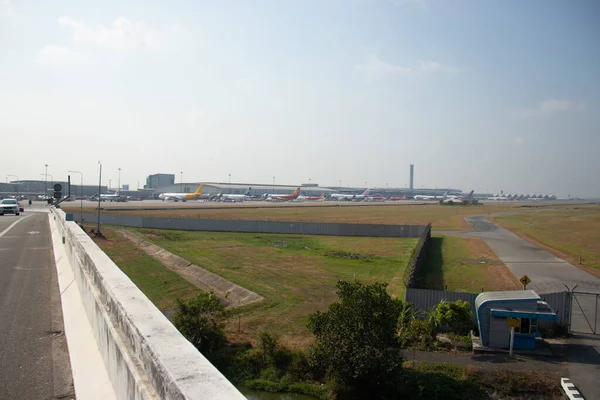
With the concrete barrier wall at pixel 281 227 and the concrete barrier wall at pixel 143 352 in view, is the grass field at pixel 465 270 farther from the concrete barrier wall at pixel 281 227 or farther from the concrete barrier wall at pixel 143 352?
the concrete barrier wall at pixel 143 352

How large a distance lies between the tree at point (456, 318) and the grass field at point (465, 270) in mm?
8049

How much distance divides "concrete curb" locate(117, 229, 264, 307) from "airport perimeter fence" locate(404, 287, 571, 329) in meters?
8.08

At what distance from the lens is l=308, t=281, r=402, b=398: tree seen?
13.4 m

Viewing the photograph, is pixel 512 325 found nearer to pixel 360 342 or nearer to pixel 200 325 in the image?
pixel 360 342

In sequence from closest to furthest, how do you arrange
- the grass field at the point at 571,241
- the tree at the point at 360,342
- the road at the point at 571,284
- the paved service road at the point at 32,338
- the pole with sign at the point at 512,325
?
the paved service road at the point at 32,338 < the tree at the point at 360,342 < the road at the point at 571,284 < the pole with sign at the point at 512,325 < the grass field at the point at 571,241

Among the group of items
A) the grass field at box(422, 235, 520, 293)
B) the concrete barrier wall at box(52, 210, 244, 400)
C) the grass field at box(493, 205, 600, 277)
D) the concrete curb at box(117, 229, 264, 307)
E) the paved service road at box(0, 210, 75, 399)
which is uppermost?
the concrete barrier wall at box(52, 210, 244, 400)

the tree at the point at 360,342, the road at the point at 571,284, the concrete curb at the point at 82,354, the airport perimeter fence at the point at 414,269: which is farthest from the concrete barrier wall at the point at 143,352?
the airport perimeter fence at the point at 414,269

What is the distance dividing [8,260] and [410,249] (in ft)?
116

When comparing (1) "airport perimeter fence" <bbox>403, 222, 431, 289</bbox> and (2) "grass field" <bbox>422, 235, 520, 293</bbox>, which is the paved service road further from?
(2) "grass field" <bbox>422, 235, 520, 293</bbox>

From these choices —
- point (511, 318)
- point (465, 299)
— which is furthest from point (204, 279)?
point (511, 318)

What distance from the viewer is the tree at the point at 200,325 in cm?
1652

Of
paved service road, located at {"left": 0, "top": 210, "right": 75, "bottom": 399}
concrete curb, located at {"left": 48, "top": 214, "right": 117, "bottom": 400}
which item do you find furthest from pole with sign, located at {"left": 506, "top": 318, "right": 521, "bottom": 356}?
paved service road, located at {"left": 0, "top": 210, "right": 75, "bottom": 399}

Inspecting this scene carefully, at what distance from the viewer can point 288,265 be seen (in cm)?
3506

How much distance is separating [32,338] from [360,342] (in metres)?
8.63
